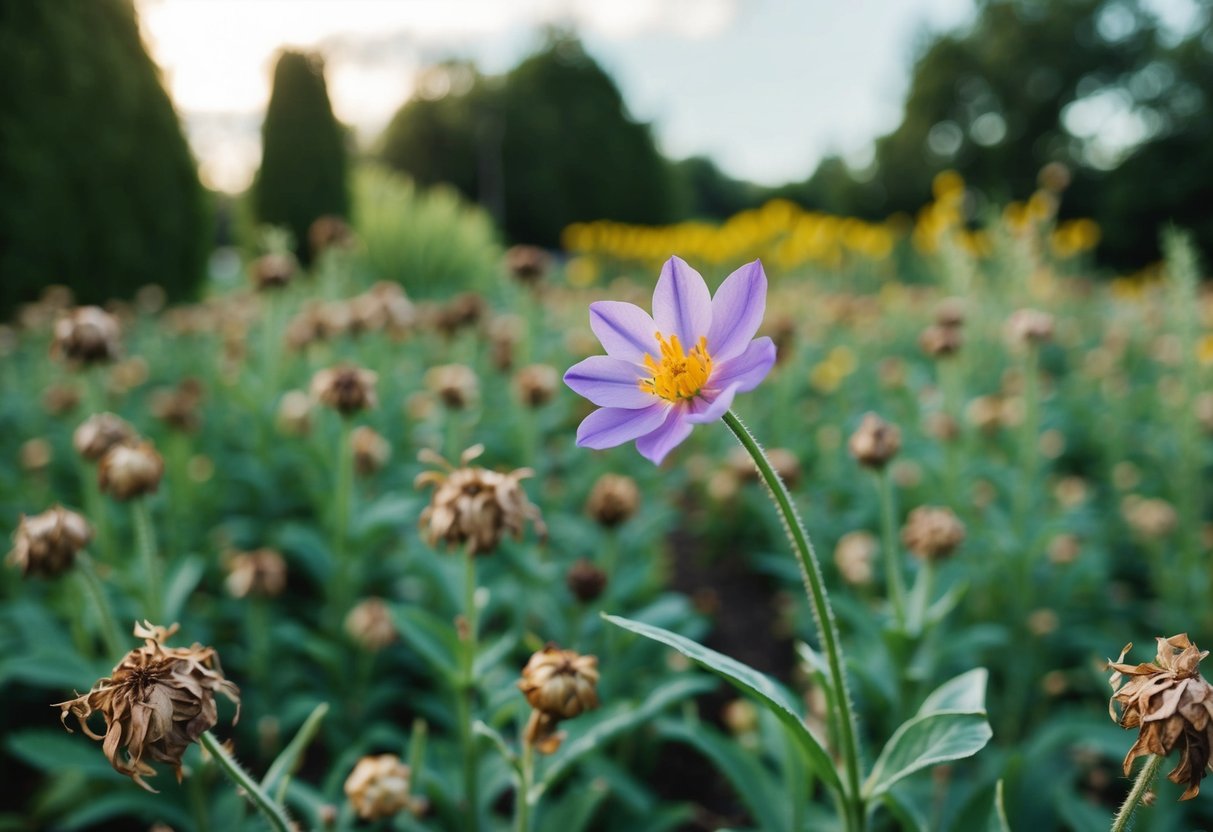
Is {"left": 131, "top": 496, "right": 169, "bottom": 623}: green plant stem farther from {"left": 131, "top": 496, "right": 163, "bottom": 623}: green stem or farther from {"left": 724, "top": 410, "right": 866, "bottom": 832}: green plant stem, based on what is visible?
{"left": 724, "top": 410, "right": 866, "bottom": 832}: green plant stem

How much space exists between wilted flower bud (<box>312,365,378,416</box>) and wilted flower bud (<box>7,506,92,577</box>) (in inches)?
22.2

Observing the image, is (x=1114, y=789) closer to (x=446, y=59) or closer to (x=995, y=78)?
(x=446, y=59)

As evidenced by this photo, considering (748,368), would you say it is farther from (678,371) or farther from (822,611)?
(822,611)

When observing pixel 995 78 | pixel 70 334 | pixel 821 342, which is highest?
pixel 995 78

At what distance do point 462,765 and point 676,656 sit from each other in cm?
72

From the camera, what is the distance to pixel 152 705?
774mm

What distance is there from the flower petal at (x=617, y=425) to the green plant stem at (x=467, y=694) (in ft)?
1.51

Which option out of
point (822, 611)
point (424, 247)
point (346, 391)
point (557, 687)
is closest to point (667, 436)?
point (822, 611)

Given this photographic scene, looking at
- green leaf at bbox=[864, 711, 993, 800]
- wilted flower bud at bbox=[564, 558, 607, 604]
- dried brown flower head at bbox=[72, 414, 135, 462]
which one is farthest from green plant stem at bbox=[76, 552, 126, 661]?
green leaf at bbox=[864, 711, 993, 800]

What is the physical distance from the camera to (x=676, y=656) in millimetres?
2074

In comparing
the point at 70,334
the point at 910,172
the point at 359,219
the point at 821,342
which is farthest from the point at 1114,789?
the point at 910,172

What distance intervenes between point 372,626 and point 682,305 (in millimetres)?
1345

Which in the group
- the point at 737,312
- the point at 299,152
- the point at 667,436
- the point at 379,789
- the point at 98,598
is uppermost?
the point at 299,152

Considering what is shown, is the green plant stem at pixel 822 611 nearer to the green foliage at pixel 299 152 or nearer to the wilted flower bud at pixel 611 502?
the wilted flower bud at pixel 611 502
